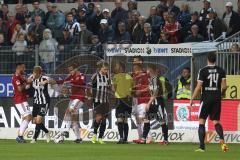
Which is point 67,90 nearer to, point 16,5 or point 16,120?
point 16,120

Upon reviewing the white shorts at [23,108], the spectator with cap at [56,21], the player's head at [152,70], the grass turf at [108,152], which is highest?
the spectator with cap at [56,21]

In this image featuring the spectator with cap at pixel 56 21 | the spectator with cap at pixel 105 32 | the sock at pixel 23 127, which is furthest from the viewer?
the spectator with cap at pixel 56 21

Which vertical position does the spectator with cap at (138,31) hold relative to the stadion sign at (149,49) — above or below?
above

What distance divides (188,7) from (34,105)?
744cm

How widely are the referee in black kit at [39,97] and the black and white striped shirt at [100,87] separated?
4.87ft

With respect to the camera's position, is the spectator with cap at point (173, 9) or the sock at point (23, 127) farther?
the spectator with cap at point (173, 9)

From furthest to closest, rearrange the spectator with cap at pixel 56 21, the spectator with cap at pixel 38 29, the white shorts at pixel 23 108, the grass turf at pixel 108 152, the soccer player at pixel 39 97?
the spectator with cap at pixel 56 21 < the spectator with cap at pixel 38 29 < the white shorts at pixel 23 108 < the soccer player at pixel 39 97 < the grass turf at pixel 108 152

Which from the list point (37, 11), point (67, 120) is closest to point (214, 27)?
point (67, 120)

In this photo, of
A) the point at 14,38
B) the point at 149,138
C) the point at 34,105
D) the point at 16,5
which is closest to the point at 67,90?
the point at 34,105

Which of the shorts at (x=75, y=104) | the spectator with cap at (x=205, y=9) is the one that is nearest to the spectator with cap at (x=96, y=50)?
the shorts at (x=75, y=104)

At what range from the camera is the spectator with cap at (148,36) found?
29031 millimetres

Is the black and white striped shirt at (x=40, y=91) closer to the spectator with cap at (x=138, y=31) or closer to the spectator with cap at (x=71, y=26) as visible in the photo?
the spectator with cap at (x=138, y=31)

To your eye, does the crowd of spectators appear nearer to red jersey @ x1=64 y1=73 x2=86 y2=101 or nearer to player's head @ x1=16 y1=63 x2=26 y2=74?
player's head @ x1=16 y1=63 x2=26 y2=74

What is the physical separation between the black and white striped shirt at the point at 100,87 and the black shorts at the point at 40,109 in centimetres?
153
